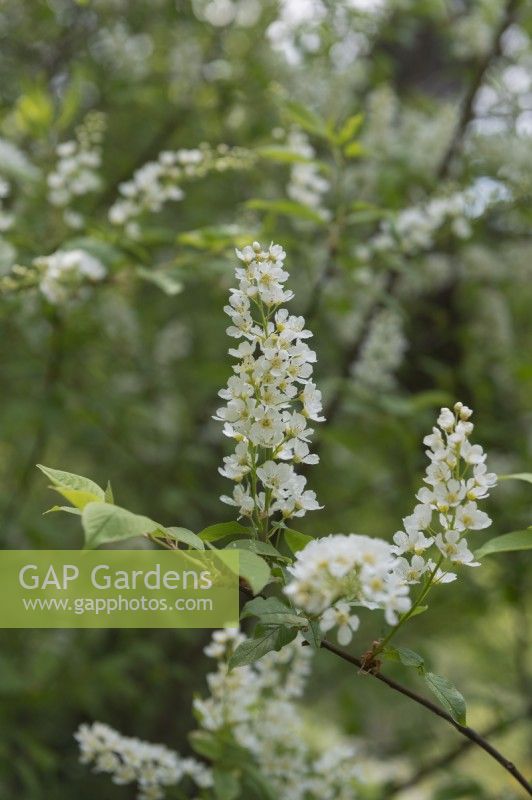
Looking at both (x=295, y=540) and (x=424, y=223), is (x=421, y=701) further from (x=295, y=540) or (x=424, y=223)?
(x=424, y=223)

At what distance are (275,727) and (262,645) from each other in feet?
2.82

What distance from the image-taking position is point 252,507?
4.25 ft

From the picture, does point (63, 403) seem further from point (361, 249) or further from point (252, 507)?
point (252, 507)

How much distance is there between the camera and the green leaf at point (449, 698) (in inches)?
47.0

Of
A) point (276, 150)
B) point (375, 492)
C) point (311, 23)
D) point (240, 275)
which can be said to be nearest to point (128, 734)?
point (375, 492)

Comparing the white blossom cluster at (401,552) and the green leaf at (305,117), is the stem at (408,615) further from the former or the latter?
the green leaf at (305,117)

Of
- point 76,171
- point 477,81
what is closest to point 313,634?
point 76,171

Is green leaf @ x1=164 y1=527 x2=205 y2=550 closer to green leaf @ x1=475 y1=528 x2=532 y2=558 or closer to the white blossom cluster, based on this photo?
the white blossom cluster

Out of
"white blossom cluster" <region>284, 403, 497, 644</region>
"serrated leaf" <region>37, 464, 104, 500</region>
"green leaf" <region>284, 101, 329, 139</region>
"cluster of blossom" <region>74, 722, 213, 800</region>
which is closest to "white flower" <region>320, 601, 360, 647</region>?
"white blossom cluster" <region>284, 403, 497, 644</region>

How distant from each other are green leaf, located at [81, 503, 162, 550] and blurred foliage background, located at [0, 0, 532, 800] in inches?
69.2

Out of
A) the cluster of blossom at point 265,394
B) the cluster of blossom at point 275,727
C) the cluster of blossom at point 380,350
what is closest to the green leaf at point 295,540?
the cluster of blossom at point 265,394

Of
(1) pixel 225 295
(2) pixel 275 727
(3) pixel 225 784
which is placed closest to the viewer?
(3) pixel 225 784

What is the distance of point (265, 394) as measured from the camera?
128 cm

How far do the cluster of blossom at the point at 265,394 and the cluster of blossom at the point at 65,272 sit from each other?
1179 mm
